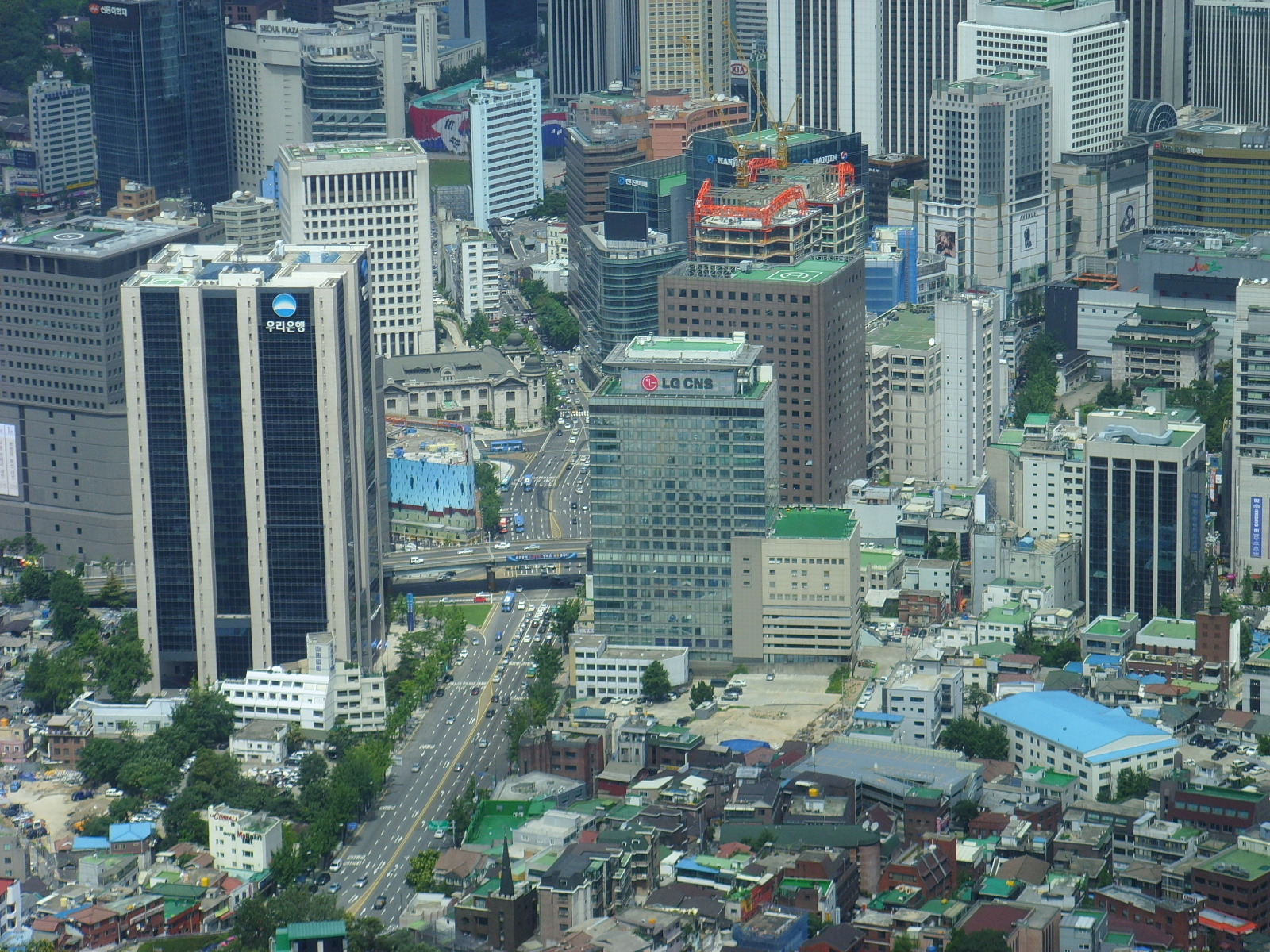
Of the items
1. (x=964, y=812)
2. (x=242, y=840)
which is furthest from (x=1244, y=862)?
(x=242, y=840)

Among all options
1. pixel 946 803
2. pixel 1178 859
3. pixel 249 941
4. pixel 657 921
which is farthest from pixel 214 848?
pixel 1178 859

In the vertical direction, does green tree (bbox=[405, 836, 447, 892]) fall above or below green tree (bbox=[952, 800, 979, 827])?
below

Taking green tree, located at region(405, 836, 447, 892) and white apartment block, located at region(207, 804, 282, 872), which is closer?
green tree, located at region(405, 836, 447, 892)

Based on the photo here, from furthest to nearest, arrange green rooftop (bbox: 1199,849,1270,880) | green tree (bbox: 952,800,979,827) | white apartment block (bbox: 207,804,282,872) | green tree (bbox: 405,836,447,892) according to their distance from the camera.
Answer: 1. green tree (bbox: 952,800,979,827)
2. white apartment block (bbox: 207,804,282,872)
3. green tree (bbox: 405,836,447,892)
4. green rooftop (bbox: 1199,849,1270,880)

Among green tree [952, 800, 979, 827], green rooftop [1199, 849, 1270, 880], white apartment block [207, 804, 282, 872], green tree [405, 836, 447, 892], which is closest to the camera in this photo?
green rooftop [1199, 849, 1270, 880]

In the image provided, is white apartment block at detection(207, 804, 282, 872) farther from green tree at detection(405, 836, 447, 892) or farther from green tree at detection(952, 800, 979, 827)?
green tree at detection(952, 800, 979, 827)

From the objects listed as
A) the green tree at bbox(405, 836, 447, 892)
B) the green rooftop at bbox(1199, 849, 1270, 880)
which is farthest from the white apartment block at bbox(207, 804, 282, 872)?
the green rooftop at bbox(1199, 849, 1270, 880)

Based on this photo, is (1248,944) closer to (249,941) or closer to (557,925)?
(557,925)

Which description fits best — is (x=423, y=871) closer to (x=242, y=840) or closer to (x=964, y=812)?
(x=242, y=840)
